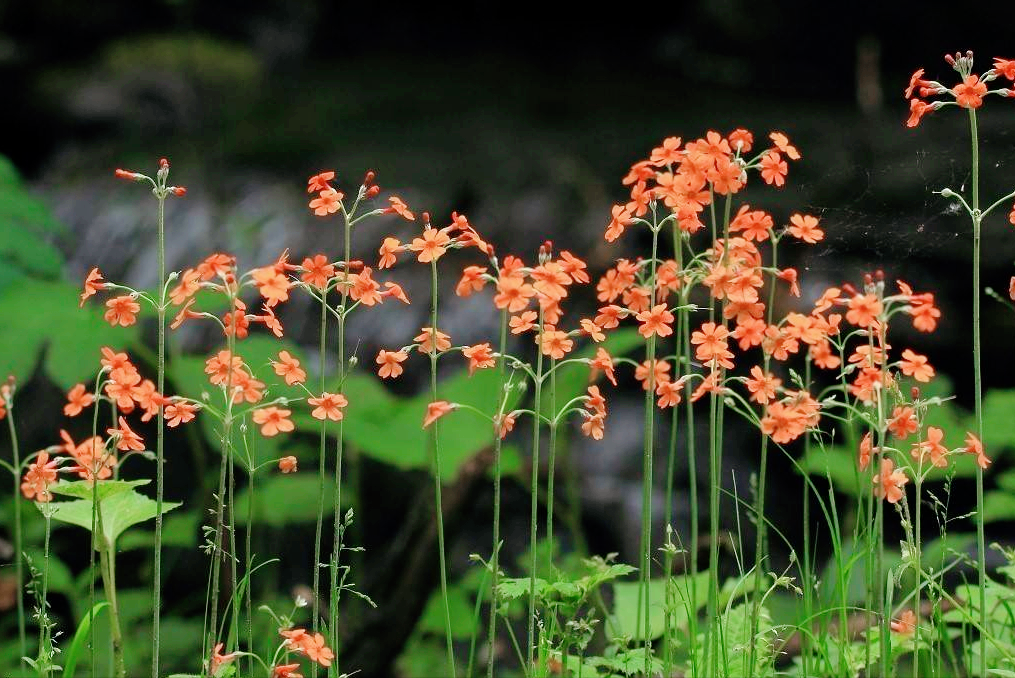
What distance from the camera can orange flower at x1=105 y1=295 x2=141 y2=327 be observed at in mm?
1522

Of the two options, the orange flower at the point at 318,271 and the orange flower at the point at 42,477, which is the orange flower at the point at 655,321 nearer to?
the orange flower at the point at 318,271

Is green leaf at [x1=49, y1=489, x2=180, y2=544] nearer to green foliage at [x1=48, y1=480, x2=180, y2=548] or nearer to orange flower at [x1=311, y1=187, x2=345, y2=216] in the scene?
green foliage at [x1=48, y1=480, x2=180, y2=548]

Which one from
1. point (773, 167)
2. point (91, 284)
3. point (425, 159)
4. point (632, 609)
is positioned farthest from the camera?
point (425, 159)

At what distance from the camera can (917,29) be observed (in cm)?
610

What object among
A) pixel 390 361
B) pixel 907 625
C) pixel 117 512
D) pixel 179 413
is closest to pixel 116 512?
pixel 117 512

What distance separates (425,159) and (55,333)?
119 inches

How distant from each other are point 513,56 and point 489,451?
17.2 feet

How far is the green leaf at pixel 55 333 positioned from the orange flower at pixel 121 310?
136 cm

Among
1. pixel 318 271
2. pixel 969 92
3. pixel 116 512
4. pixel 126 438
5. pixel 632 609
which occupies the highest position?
pixel 969 92

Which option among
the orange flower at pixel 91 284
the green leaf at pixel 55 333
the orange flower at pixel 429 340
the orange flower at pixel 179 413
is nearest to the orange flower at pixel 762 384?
the orange flower at pixel 429 340

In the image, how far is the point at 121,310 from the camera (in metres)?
1.55

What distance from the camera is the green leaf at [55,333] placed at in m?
2.90

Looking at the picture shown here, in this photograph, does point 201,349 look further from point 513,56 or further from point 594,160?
point 513,56

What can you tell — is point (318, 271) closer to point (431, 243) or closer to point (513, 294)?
point (431, 243)
